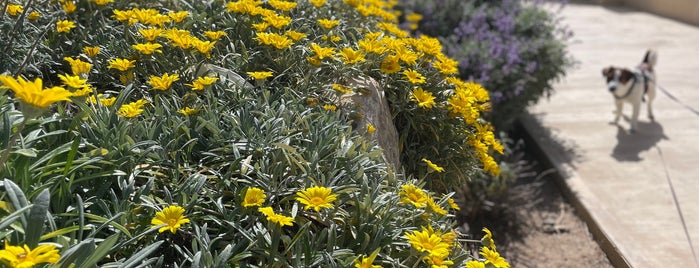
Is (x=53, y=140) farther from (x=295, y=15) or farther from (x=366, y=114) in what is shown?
(x=295, y=15)

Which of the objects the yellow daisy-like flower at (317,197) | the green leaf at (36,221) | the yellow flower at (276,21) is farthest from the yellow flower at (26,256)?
the yellow flower at (276,21)

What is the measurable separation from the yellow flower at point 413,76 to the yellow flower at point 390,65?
1.7 inches

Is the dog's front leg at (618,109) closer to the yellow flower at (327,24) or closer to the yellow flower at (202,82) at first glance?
the yellow flower at (327,24)

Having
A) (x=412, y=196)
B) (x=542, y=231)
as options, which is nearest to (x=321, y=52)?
(x=412, y=196)

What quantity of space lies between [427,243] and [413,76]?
3.38ft

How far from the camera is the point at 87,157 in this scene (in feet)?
5.87

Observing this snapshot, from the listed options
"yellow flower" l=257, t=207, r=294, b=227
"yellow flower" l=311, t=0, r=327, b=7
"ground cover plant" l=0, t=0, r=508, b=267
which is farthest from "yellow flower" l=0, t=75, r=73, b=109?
"yellow flower" l=311, t=0, r=327, b=7

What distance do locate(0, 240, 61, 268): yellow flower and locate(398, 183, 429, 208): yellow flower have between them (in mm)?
940

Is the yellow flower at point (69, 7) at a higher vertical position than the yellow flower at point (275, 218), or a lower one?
higher

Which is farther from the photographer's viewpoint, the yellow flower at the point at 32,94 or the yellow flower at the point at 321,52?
the yellow flower at the point at 321,52

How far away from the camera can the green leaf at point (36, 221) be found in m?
1.46

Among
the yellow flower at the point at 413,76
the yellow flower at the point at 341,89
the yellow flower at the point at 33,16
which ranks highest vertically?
the yellow flower at the point at 33,16

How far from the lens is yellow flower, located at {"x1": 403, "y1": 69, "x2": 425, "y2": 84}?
259 cm

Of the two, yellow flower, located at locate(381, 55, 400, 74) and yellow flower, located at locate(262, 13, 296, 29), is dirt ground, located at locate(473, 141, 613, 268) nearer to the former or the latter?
yellow flower, located at locate(381, 55, 400, 74)
